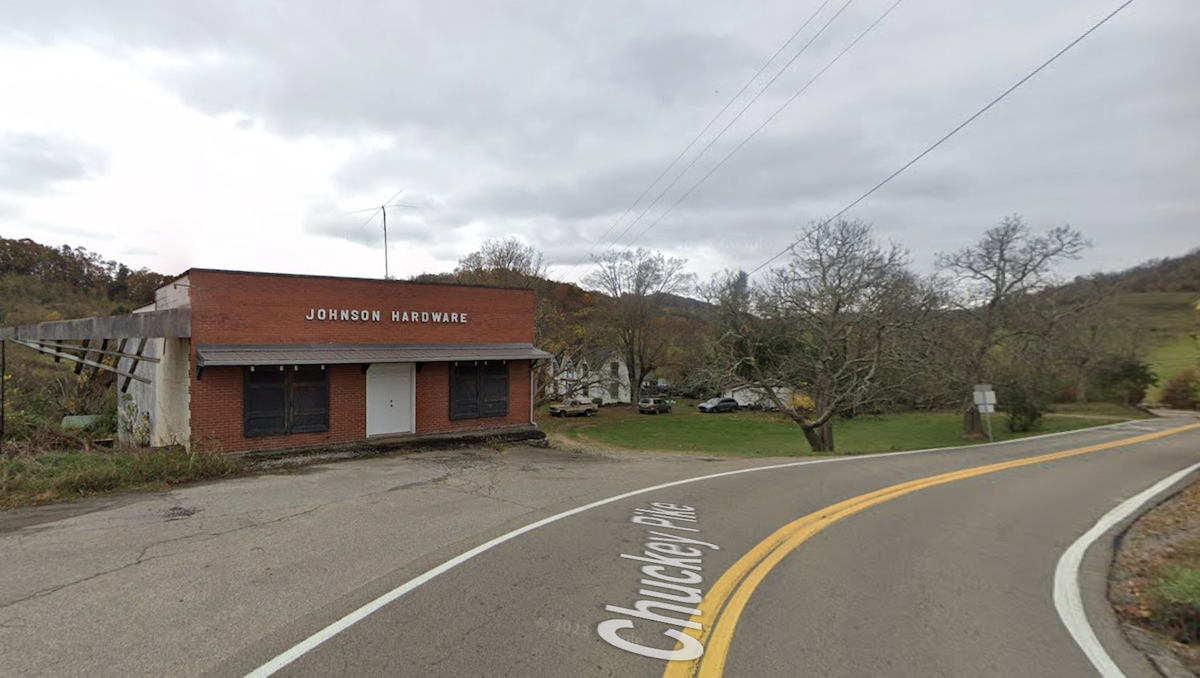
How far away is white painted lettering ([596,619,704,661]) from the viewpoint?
12.6 feet

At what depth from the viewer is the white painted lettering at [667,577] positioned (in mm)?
5326

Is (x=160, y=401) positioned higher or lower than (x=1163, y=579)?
higher

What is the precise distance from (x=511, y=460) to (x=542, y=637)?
9.63m

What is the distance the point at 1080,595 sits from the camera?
219 inches

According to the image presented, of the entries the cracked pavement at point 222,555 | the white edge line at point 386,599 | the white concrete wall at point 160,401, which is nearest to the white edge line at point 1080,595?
the white edge line at point 386,599

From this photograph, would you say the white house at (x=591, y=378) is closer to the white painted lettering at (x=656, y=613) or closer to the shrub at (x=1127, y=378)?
the white painted lettering at (x=656, y=613)

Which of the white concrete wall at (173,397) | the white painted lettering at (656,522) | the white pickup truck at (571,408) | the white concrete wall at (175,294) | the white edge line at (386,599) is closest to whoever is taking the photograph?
the white edge line at (386,599)

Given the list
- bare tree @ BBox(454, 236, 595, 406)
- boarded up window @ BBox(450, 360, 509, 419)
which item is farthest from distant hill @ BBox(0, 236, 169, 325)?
boarded up window @ BBox(450, 360, 509, 419)

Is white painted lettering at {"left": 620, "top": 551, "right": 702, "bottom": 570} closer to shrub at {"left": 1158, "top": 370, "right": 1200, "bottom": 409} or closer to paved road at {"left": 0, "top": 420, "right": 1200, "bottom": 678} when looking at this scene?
paved road at {"left": 0, "top": 420, "right": 1200, "bottom": 678}

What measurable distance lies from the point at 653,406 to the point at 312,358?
42204 mm

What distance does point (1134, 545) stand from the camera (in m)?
7.53

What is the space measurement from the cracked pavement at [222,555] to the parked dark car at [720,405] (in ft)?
168

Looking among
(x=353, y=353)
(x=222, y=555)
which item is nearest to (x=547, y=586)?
(x=222, y=555)

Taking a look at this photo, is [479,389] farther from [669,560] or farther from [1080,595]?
[1080,595]
